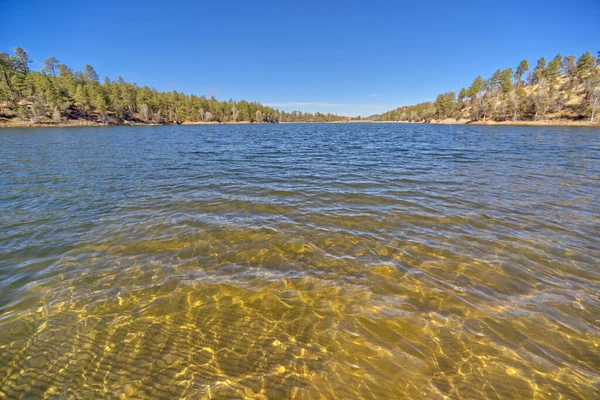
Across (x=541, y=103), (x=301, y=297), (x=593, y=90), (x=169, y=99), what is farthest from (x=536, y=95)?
(x=169, y=99)

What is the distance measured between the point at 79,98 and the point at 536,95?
7255 inches

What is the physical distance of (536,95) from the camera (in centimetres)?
9481

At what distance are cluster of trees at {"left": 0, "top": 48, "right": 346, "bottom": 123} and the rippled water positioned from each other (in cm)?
11606

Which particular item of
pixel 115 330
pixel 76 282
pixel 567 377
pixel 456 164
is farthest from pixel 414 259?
pixel 456 164

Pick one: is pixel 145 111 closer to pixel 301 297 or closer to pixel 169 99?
pixel 169 99

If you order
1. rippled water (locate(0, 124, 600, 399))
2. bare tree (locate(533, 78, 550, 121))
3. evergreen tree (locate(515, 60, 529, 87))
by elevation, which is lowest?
rippled water (locate(0, 124, 600, 399))

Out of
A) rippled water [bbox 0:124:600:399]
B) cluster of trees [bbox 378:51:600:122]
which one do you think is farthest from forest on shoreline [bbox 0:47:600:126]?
rippled water [bbox 0:124:600:399]

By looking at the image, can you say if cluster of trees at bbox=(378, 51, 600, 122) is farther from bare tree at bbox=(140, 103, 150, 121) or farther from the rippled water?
bare tree at bbox=(140, 103, 150, 121)

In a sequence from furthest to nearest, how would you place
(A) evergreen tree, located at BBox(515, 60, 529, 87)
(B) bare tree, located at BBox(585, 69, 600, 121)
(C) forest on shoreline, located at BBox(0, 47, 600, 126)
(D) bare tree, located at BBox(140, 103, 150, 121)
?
(A) evergreen tree, located at BBox(515, 60, 529, 87) < (D) bare tree, located at BBox(140, 103, 150, 121) < (C) forest on shoreline, located at BBox(0, 47, 600, 126) < (B) bare tree, located at BBox(585, 69, 600, 121)

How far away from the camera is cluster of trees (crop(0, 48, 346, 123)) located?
86.1m

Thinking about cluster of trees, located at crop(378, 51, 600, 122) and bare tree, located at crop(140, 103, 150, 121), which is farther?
bare tree, located at crop(140, 103, 150, 121)

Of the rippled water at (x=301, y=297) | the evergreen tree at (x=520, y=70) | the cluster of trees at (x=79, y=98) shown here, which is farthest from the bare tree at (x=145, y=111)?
the evergreen tree at (x=520, y=70)

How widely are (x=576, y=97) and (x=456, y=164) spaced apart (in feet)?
439

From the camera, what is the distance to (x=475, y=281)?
5.60 metres
